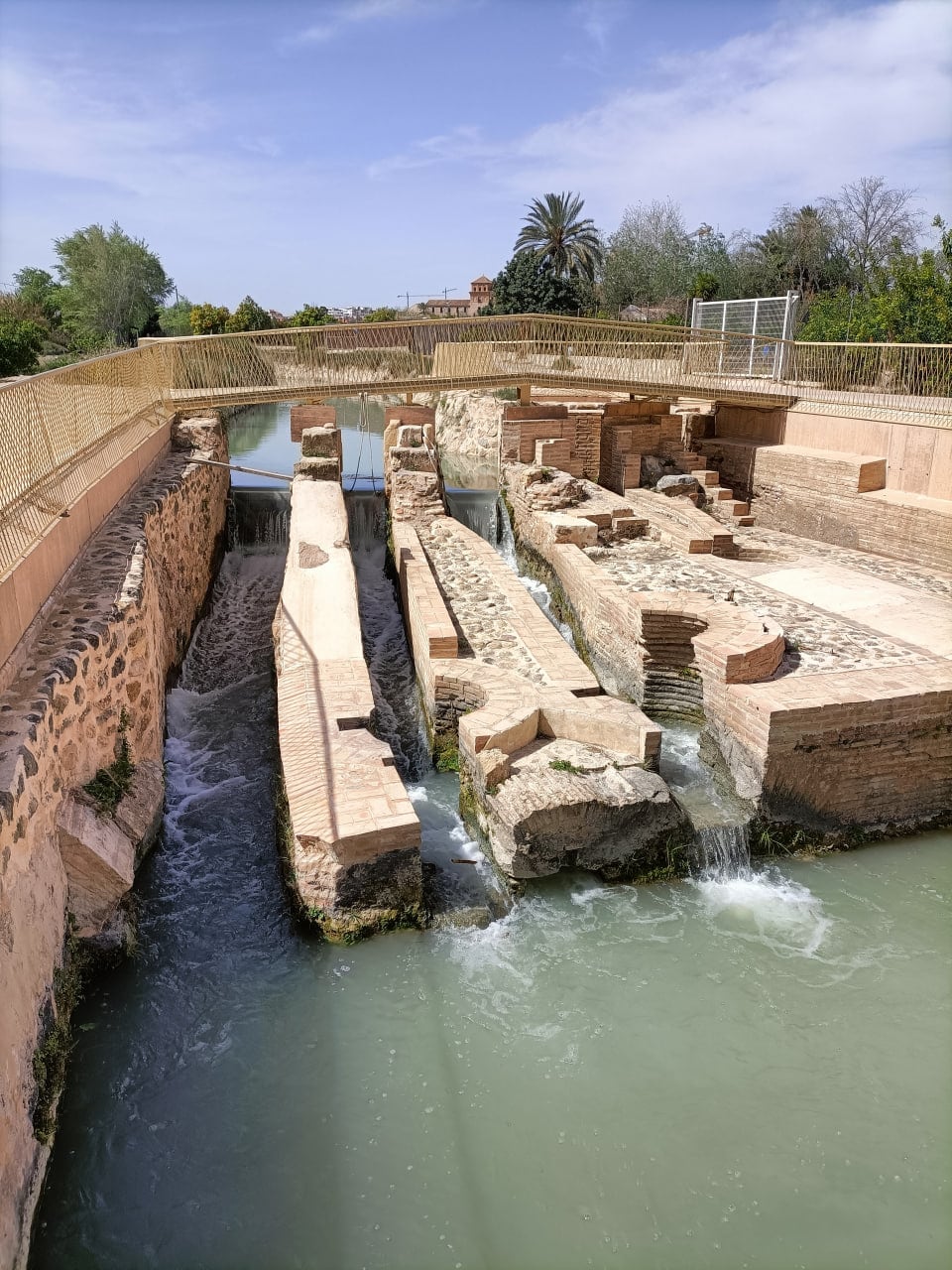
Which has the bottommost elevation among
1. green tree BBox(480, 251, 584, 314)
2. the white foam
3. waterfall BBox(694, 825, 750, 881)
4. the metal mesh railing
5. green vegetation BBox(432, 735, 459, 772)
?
the white foam

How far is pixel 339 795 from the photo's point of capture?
4305 millimetres

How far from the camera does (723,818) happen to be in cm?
518

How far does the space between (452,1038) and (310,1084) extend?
63cm

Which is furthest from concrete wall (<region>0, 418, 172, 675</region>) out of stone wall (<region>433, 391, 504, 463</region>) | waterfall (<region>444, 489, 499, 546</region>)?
stone wall (<region>433, 391, 504, 463</region>)

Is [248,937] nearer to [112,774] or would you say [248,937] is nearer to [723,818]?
[112,774]

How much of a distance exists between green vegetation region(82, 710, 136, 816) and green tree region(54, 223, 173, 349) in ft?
97.0

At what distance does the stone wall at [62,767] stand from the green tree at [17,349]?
36.7ft

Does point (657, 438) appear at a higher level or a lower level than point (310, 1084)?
higher

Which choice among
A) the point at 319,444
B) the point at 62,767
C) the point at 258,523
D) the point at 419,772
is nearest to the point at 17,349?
the point at 258,523

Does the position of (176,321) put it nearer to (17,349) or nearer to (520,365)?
(17,349)

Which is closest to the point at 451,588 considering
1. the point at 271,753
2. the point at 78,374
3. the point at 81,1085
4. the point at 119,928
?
the point at 271,753

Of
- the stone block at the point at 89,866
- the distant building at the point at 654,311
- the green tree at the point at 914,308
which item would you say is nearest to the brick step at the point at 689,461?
the green tree at the point at 914,308

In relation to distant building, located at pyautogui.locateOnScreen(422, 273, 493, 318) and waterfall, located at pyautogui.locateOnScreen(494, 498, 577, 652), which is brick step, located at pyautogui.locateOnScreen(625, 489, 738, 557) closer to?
waterfall, located at pyautogui.locateOnScreen(494, 498, 577, 652)

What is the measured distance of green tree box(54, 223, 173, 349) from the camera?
3088 cm
